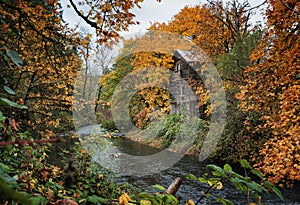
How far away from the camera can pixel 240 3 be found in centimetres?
1198

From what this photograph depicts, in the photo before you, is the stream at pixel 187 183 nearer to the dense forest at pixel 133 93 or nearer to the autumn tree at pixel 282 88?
the dense forest at pixel 133 93

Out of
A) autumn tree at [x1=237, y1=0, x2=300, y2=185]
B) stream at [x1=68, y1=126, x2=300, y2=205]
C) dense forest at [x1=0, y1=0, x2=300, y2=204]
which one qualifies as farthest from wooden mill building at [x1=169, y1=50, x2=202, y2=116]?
autumn tree at [x1=237, y1=0, x2=300, y2=185]

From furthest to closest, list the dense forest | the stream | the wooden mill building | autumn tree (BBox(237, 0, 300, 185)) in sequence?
the wooden mill building
the stream
autumn tree (BBox(237, 0, 300, 185))
the dense forest

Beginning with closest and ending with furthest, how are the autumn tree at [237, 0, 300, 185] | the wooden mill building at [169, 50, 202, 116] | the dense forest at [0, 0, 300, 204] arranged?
the dense forest at [0, 0, 300, 204], the autumn tree at [237, 0, 300, 185], the wooden mill building at [169, 50, 202, 116]

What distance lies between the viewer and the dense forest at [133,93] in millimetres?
1744

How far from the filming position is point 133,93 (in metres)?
17.3

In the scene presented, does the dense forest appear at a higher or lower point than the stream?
higher

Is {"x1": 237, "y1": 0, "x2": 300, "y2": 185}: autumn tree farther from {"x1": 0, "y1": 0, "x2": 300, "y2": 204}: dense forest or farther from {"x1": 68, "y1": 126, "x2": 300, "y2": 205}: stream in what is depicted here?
{"x1": 68, "y1": 126, "x2": 300, "y2": 205}: stream

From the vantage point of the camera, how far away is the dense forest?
1744mm

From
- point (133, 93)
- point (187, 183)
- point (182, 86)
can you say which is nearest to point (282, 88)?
point (187, 183)

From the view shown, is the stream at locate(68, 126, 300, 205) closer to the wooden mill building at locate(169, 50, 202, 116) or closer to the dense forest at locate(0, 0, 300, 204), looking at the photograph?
the dense forest at locate(0, 0, 300, 204)

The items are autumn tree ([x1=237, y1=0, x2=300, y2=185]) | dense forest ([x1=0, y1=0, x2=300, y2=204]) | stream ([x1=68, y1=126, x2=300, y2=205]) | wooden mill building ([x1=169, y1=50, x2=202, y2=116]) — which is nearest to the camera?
dense forest ([x1=0, y1=0, x2=300, y2=204])

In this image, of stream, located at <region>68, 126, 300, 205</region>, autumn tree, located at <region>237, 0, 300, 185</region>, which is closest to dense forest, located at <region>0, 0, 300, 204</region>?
autumn tree, located at <region>237, 0, 300, 185</region>

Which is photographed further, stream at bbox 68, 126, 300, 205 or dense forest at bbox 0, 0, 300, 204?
stream at bbox 68, 126, 300, 205
